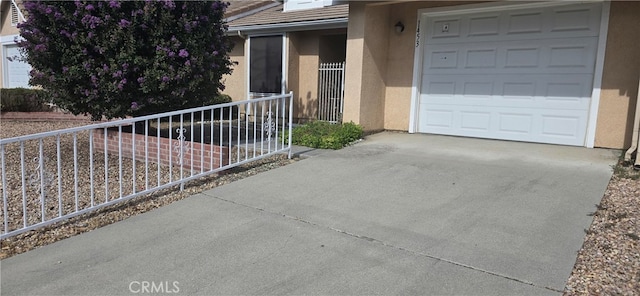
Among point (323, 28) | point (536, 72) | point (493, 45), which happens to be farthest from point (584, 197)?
point (323, 28)

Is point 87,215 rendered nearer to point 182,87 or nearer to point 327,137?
point 182,87

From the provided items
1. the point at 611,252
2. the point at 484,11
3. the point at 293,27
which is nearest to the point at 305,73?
the point at 293,27

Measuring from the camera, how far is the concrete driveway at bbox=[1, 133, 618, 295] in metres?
3.21

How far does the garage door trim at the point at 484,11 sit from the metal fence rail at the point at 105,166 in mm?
3382

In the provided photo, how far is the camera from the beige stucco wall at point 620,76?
22.5ft

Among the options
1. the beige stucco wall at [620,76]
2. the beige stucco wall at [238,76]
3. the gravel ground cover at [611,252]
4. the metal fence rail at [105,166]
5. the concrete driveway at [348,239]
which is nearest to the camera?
the gravel ground cover at [611,252]

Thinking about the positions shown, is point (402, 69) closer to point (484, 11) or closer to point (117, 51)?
point (484, 11)

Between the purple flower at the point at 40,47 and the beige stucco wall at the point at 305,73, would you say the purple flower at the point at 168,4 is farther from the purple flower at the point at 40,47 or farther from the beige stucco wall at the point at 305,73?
the beige stucco wall at the point at 305,73

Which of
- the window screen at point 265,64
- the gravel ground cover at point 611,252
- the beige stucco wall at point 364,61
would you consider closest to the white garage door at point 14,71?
the window screen at point 265,64

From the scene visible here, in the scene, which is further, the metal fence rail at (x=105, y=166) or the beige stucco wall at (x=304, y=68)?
the beige stucco wall at (x=304, y=68)

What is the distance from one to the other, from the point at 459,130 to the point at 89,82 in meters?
6.42

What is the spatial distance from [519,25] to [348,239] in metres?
5.84

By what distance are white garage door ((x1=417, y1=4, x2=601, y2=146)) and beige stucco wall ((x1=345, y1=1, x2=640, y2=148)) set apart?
274mm

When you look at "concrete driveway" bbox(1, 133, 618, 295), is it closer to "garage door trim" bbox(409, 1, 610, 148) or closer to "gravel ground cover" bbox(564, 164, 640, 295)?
"gravel ground cover" bbox(564, 164, 640, 295)
